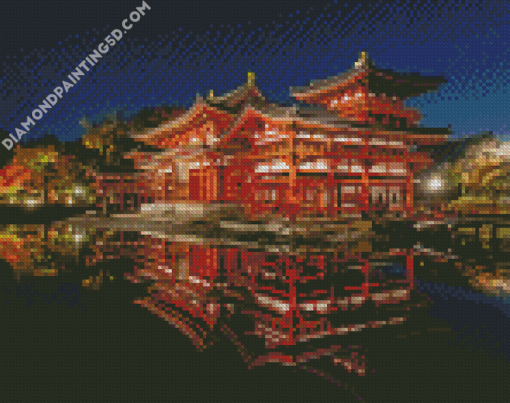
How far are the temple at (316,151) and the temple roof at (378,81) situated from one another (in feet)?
0.21

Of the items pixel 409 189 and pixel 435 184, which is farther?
pixel 435 184

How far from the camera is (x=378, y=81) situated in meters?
25.7

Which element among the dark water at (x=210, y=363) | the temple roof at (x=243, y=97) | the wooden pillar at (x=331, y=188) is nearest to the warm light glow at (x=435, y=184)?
the temple roof at (x=243, y=97)

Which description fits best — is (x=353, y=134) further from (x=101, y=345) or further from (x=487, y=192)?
(x=487, y=192)

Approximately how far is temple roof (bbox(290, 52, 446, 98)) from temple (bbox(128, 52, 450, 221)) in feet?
0.21

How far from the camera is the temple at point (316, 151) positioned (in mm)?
20781

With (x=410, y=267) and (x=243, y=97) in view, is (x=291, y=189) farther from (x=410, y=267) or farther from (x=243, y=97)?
(x=243, y=97)

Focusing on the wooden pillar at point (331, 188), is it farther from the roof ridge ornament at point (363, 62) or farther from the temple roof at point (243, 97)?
the temple roof at point (243, 97)

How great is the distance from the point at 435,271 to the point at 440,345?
6.04 m

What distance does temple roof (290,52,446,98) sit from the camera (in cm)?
2495

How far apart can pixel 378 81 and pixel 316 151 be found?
826 cm

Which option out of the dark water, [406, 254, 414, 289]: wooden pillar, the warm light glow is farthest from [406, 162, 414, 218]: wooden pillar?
the warm light glow

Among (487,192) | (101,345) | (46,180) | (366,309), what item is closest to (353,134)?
(366,309)

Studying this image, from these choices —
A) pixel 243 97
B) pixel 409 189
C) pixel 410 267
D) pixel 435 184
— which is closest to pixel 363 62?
pixel 409 189
